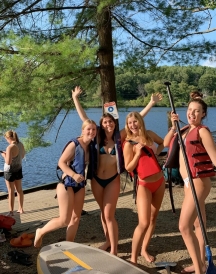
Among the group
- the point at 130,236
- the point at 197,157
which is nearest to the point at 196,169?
the point at 197,157

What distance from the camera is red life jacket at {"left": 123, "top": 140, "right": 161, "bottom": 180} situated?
353cm

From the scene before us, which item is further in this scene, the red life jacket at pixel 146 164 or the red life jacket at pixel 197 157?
the red life jacket at pixel 146 164

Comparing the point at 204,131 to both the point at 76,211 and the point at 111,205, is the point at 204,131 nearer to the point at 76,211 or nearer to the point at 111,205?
the point at 111,205

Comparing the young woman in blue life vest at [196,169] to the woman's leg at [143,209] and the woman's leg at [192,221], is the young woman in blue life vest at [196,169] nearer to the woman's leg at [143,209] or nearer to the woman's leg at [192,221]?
the woman's leg at [192,221]

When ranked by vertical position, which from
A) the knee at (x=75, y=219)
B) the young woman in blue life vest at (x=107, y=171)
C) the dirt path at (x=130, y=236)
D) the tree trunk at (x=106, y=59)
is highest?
the tree trunk at (x=106, y=59)

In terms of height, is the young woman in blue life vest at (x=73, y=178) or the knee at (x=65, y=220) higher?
the young woman in blue life vest at (x=73, y=178)

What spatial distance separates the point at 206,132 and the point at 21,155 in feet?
12.4

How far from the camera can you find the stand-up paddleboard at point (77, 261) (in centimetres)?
297

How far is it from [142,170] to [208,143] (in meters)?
0.74

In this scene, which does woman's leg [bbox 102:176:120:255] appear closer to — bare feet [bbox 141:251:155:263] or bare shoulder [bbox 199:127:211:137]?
bare feet [bbox 141:251:155:263]

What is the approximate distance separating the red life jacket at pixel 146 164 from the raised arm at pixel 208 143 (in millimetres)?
625

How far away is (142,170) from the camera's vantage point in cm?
353

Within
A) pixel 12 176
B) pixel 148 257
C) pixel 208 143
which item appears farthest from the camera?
pixel 12 176

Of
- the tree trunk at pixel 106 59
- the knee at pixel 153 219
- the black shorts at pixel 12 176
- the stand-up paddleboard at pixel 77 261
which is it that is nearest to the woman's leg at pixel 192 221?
the stand-up paddleboard at pixel 77 261
